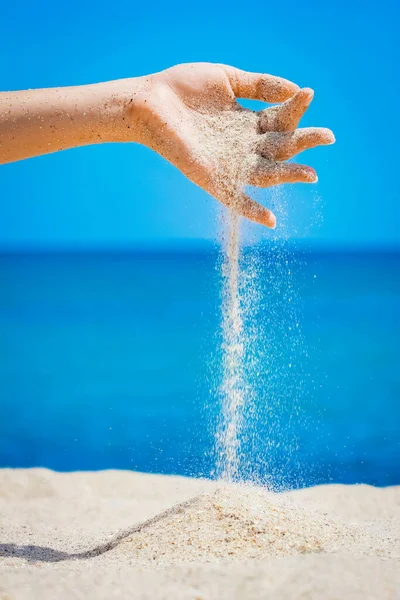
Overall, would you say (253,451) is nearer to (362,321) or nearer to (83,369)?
(83,369)

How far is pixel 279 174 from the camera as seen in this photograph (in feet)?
8.00

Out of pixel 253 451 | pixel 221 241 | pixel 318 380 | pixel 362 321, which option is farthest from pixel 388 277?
pixel 221 241

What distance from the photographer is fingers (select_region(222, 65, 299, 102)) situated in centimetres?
275

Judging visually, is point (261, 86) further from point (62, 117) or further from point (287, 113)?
point (62, 117)

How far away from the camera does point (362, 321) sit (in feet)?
26.7

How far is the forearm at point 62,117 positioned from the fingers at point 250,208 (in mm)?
473

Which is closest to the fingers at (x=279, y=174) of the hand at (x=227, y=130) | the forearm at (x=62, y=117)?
the hand at (x=227, y=130)

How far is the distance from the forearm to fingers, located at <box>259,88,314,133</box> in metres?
0.47

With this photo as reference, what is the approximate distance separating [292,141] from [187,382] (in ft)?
11.1

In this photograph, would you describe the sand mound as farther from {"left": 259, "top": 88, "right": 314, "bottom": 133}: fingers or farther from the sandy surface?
{"left": 259, "top": 88, "right": 314, "bottom": 133}: fingers

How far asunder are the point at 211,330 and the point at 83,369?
2.01 meters

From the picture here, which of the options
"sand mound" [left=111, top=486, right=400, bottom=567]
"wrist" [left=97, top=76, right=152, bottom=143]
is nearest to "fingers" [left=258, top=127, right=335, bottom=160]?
"wrist" [left=97, top=76, right=152, bottom=143]

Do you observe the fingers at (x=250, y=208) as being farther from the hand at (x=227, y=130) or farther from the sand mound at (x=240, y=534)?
the sand mound at (x=240, y=534)

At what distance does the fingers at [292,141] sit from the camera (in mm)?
2473
